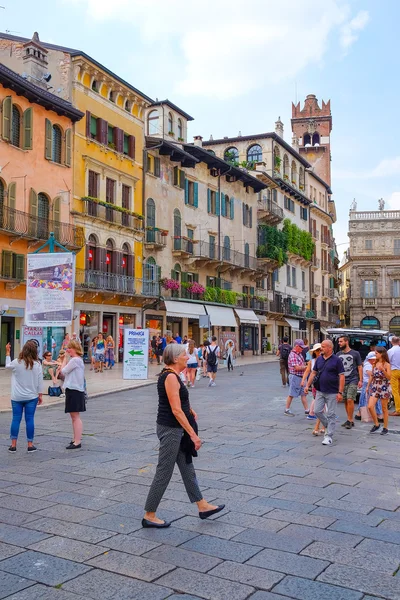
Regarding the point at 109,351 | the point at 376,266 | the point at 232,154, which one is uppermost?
the point at 232,154

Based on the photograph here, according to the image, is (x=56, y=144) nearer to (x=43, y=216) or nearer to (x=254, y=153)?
(x=43, y=216)

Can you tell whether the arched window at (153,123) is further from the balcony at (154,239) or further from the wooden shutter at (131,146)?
the balcony at (154,239)

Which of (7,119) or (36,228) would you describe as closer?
(7,119)

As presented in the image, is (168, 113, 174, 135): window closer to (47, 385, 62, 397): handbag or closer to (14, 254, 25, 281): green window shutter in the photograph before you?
(14, 254, 25, 281): green window shutter

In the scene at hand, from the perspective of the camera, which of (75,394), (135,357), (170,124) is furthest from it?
(170,124)

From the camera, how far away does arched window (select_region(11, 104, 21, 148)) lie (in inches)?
1112

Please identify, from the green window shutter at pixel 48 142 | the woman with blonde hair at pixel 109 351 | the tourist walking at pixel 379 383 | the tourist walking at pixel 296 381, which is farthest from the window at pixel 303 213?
the tourist walking at pixel 379 383

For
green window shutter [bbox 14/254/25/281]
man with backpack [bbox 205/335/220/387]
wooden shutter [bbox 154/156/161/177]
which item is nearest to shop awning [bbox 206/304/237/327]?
wooden shutter [bbox 154/156/161/177]

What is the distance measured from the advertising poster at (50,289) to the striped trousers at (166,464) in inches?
441

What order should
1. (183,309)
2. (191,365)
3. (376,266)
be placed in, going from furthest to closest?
(376,266)
(183,309)
(191,365)

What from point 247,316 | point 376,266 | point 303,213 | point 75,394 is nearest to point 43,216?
point 247,316

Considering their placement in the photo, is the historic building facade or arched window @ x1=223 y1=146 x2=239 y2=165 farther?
the historic building facade

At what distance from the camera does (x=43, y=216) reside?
29766 mm

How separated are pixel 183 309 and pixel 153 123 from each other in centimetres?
1271
